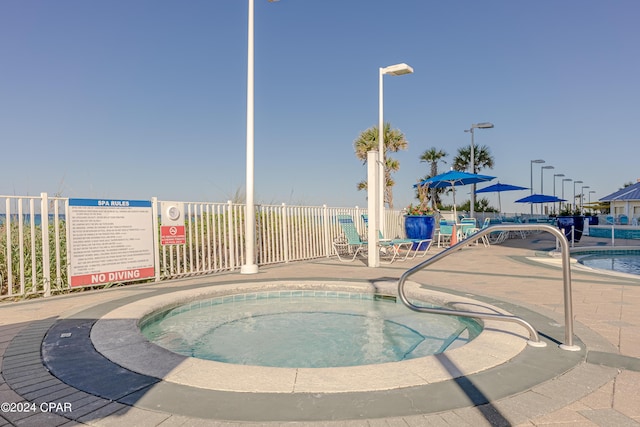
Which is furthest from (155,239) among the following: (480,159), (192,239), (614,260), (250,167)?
(480,159)

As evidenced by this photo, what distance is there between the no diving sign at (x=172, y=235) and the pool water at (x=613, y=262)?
8.13 metres

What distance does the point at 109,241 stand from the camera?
5535 mm

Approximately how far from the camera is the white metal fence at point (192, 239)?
16.1 ft

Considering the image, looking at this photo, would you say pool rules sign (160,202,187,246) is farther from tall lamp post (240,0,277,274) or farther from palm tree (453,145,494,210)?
palm tree (453,145,494,210)

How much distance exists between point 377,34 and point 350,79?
9.31 ft

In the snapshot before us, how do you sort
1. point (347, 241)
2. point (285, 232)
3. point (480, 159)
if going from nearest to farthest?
point (285, 232), point (347, 241), point (480, 159)

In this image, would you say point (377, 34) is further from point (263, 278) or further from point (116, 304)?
point (116, 304)

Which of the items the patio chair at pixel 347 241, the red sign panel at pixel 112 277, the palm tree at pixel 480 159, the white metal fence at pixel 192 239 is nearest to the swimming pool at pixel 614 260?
the patio chair at pixel 347 241

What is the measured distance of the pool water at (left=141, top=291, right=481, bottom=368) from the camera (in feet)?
9.82

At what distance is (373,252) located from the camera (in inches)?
287

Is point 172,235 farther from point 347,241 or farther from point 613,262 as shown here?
point 613,262

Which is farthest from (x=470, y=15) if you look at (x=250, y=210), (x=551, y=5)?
(x=250, y=210)

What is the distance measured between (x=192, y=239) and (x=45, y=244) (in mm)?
2385

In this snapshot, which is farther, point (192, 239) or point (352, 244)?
point (352, 244)
